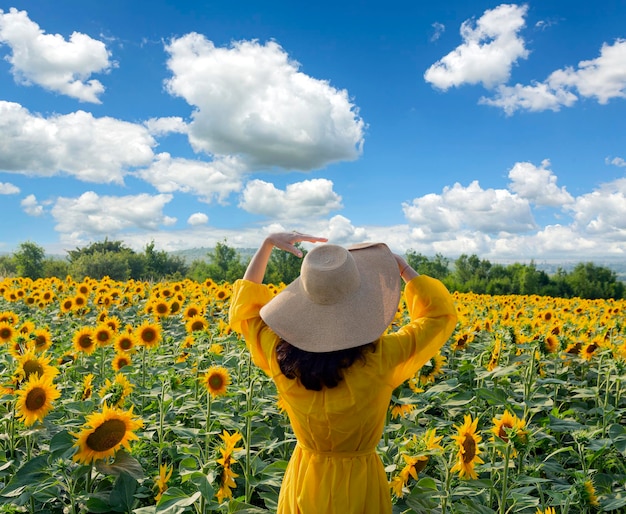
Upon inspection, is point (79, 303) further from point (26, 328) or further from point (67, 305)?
point (26, 328)

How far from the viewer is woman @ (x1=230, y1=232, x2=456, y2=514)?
220 centimetres

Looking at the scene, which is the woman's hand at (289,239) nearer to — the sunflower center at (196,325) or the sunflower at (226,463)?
the sunflower at (226,463)

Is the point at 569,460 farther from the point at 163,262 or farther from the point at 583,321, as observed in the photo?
the point at 163,262

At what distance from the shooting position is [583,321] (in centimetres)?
768

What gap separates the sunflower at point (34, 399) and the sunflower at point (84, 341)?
2450 millimetres

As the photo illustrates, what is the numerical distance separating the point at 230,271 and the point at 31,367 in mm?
24694

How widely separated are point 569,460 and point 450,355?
204 centimetres

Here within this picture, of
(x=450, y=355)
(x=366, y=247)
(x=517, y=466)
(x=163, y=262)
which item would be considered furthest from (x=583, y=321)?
(x=163, y=262)

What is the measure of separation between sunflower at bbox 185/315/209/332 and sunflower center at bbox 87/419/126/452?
369 cm

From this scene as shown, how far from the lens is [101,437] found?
2.73 meters

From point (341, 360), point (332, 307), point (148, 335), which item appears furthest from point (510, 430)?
point (148, 335)

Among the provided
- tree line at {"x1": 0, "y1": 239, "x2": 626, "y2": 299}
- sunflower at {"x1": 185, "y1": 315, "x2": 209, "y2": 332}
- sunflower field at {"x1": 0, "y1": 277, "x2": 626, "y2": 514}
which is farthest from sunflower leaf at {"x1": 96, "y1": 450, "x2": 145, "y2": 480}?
tree line at {"x1": 0, "y1": 239, "x2": 626, "y2": 299}

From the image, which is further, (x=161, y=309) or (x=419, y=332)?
(x=161, y=309)

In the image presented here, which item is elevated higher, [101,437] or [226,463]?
[101,437]
